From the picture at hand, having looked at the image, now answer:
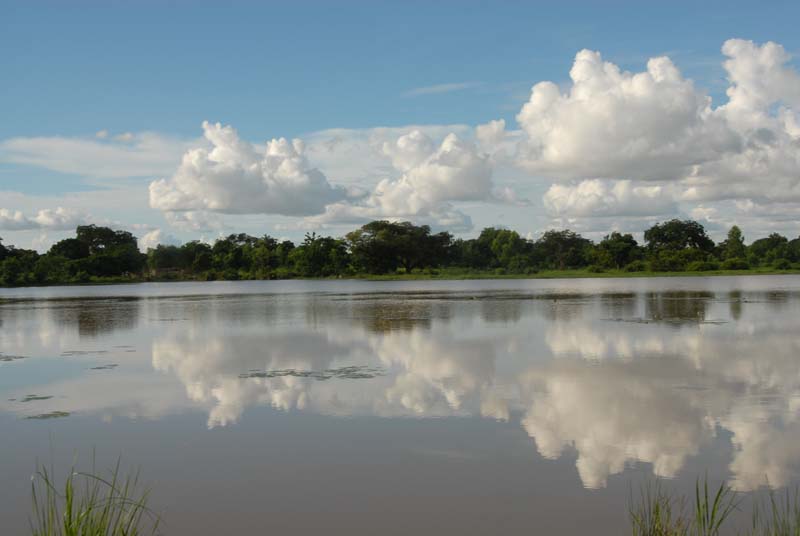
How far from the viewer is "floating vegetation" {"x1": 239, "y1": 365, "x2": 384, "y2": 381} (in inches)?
673

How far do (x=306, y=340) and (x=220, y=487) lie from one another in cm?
1661

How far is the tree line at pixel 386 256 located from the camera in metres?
129

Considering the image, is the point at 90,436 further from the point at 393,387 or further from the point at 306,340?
the point at 306,340

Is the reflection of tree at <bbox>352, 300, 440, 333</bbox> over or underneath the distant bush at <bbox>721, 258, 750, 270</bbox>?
underneath

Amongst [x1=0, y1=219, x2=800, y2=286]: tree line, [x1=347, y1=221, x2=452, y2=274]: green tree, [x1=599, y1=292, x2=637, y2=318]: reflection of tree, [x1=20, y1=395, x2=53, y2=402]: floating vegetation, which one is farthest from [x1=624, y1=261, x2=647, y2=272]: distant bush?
[x1=20, y1=395, x2=53, y2=402]: floating vegetation

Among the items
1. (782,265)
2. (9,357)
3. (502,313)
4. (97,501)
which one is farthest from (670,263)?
(97,501)

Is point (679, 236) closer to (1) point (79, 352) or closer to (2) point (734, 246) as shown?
(2) point (734, 246)

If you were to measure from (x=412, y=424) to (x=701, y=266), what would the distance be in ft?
374

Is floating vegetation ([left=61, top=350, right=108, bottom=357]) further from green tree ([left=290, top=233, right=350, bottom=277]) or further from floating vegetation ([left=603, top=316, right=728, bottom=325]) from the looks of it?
green tree ([left=290, top=233, right=350, bottom=277])

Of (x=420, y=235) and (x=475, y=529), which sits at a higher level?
(x=420, y=235)

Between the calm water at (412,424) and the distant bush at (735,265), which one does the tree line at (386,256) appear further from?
the calm water at (412,424)

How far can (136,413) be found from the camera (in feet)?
44.8

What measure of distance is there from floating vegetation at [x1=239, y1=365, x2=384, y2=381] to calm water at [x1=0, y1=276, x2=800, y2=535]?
10cm

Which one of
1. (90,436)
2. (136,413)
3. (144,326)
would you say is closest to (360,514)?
(90,436)
